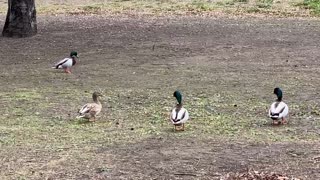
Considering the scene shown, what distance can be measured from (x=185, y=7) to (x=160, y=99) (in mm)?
12838

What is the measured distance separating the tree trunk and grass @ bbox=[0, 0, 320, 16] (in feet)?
17.8

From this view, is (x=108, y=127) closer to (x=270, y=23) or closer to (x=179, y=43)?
(x=179, y=43)

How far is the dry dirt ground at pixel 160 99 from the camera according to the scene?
717cm

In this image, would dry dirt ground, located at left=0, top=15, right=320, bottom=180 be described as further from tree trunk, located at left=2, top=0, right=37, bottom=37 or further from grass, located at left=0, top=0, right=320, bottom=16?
grass, located at left=0, top=0, right=320, bottom=16

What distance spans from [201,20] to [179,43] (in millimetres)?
4120

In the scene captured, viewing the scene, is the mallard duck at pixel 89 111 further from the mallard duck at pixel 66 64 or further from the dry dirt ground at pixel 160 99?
the mallard duck at pixel 66 64

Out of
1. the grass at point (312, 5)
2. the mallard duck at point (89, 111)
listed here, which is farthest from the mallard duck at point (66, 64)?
the grass at point (312, 5)

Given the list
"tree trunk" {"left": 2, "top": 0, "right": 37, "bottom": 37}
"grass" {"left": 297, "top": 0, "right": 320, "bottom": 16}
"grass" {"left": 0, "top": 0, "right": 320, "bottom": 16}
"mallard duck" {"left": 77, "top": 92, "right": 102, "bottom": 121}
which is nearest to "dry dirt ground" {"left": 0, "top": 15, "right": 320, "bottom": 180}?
"mallard duck" {"left": 77, "top": 92, "right": 102, "bottom": 121}

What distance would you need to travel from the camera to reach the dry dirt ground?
282 inches

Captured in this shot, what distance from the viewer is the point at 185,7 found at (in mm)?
22984

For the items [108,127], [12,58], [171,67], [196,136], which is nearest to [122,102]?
[108,127]

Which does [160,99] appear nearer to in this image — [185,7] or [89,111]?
[89,111]

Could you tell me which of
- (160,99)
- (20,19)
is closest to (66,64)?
(160,99)

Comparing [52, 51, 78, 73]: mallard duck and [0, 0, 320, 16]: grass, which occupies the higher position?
[0, 0, 320, 16]: grass
